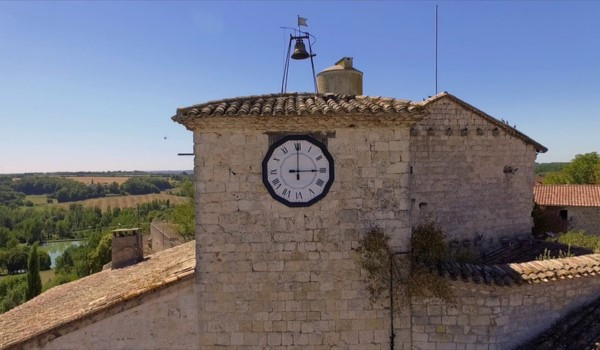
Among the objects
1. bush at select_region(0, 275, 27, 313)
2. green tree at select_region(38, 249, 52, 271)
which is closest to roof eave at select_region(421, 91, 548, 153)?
bush at select_region(0, 275, 27, 313)

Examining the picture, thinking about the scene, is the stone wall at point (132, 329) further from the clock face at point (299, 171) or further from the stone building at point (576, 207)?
the stone building at point (576, 207)

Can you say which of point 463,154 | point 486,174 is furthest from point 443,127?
point 486,174

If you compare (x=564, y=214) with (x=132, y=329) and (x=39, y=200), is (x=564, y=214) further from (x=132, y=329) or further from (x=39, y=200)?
(x=39, y=200)

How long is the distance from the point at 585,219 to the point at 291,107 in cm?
1989

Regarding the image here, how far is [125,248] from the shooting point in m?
11.0

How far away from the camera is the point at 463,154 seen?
11344 mm

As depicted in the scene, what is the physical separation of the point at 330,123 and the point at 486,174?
7953mm

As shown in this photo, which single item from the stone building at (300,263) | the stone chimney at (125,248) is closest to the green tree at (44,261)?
the stone chimney at (125,248)

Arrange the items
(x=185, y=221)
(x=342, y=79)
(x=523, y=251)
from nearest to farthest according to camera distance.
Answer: (x=523, y=251)
(x=342, y=79)
(x=185, y=221)

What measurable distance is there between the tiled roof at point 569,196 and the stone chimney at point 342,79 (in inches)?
496

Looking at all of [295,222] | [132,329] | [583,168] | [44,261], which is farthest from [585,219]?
[44,261]

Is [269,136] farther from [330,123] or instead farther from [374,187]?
[374,187]

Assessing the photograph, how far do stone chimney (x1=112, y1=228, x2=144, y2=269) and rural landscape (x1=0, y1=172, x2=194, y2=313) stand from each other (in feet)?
43.4

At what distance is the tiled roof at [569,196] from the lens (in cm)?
1909
